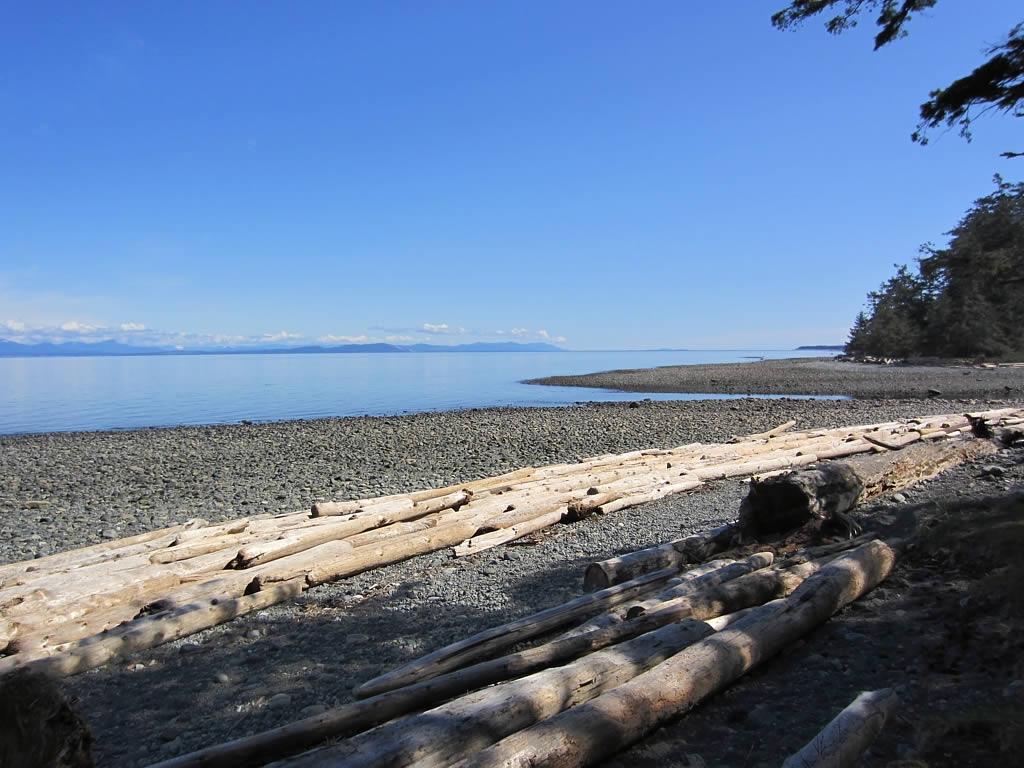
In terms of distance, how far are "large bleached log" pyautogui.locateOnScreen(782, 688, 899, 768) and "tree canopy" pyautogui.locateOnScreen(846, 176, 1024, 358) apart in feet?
19.4

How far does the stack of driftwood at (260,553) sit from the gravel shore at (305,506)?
7.5 inches

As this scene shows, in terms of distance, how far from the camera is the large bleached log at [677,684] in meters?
2.94

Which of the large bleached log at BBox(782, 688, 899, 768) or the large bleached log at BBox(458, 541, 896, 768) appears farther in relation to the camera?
the large bleached log at BBox(458, 541, 896, 768)

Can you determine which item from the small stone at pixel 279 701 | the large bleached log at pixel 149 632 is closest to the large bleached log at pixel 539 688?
the small stone at pixel 279 701

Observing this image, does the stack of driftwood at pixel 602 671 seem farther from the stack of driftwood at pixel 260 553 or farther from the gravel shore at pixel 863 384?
the gravel shore at pixel 863 384

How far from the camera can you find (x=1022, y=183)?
465 inches

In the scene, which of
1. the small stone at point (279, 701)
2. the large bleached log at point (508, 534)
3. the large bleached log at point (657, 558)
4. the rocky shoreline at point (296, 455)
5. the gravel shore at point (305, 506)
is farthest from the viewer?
the rocky shoreline at point (296, 455)

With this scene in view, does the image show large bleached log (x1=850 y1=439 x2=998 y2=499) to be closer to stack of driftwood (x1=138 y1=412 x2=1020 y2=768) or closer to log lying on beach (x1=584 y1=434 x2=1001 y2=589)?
log lying on beach (x1=584 y1=434 x2=1001 y2=589)

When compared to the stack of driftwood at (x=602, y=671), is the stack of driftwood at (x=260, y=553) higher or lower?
lower

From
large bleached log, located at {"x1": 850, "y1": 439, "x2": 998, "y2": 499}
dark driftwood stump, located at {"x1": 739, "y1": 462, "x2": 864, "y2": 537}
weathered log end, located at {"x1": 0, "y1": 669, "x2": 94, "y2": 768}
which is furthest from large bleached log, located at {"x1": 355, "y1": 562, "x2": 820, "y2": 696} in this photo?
large bleached log, located at {"x1": 850, "y1": 439, "x2": 998, "y2": 499}

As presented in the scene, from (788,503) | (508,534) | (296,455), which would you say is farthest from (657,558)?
(296,455)

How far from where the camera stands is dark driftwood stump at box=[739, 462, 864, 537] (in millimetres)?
6789

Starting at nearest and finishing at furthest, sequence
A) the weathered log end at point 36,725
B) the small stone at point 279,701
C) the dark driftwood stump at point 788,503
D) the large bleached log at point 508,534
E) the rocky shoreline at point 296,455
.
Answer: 1. the weathered log end at point 36,725
2. the small stone at point 279,701
3. the dark driftwood stump at point 788,503
4. the large bleached log at point 508,534
5. the rocky shoreline at point 296,455

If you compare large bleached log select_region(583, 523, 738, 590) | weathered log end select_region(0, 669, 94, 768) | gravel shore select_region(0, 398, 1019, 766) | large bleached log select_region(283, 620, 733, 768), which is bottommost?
gravel shore select_region(0, 398, 1019, 766)
